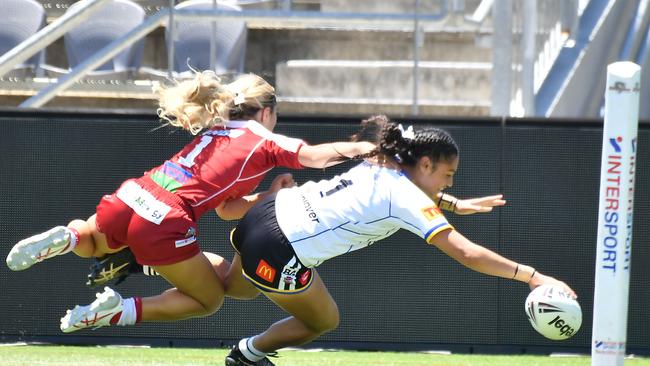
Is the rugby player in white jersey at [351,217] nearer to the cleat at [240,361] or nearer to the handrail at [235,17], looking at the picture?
the cleat at [240,361]

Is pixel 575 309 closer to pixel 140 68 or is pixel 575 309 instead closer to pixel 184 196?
pixel 184 196

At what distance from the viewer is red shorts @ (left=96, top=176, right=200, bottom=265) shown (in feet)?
19.2

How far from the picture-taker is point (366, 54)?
41.5 ft

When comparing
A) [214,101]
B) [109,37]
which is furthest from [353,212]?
[109,37]

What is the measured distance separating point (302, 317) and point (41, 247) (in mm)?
1434

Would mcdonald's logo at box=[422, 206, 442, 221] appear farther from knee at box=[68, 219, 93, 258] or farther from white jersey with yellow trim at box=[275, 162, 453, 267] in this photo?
knee at box=[68, 219, 93, 258]

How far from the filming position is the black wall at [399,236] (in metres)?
7.82

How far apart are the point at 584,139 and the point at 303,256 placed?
9.82ft

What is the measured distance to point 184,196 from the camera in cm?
591

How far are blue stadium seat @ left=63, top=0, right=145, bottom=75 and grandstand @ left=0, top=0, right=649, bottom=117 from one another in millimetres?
15

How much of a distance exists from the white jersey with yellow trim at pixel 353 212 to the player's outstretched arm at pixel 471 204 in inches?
19.6

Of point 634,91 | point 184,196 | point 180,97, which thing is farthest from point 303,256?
point 634,91

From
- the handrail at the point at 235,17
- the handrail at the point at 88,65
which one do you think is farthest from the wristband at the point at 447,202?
the handrail at the point at 88,65

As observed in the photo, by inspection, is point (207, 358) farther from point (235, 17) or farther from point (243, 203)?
point (235, 17)
